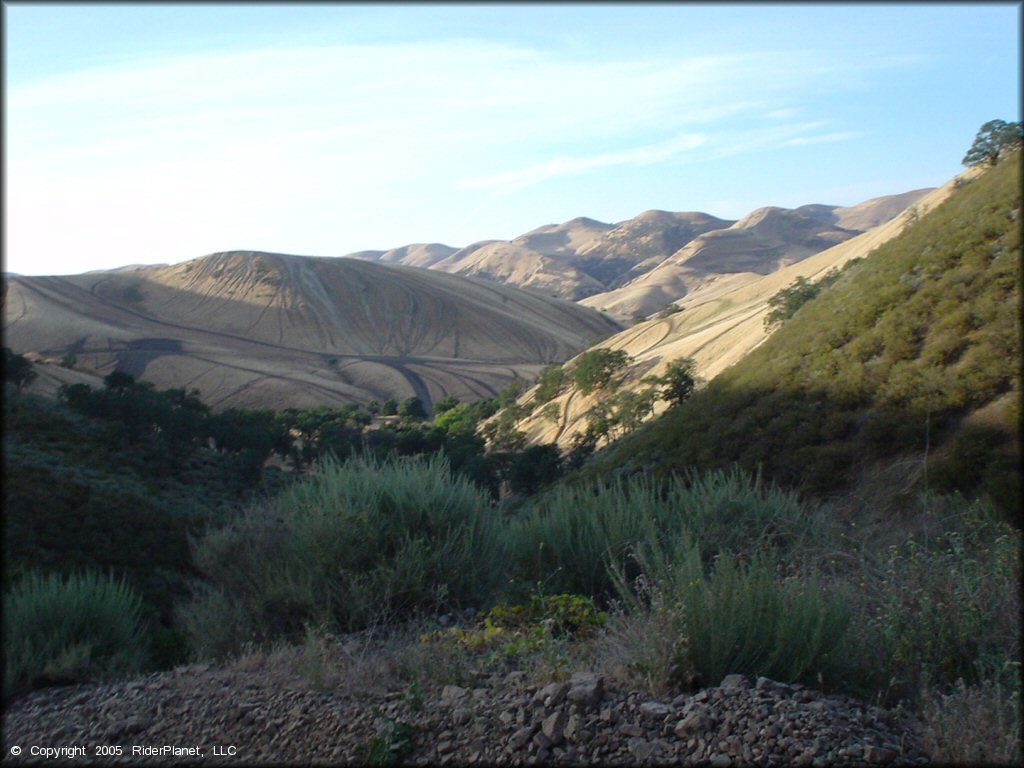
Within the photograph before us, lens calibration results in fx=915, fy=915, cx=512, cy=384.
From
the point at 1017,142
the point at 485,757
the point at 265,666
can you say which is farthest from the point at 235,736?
the point at 1017,142

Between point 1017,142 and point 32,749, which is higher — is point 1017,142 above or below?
above

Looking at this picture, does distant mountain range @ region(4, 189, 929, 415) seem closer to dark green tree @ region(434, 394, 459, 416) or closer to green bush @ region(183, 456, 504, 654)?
dark green tree @ region(434, 394, 459, 416)

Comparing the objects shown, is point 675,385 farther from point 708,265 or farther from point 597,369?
point 708,265

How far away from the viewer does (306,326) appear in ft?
365

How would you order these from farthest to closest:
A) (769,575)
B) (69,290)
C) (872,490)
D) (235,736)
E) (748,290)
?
1. (69,290)
2. (748,290)
3. (872,490)
4. (769,575)
5. (235,736)

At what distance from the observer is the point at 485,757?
4797 mm

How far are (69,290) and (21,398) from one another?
8410 cm

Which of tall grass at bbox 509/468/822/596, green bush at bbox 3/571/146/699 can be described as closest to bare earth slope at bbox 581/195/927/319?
tall grass at bbox 509/468/822/596

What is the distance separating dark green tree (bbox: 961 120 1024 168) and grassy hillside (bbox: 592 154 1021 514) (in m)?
1.30

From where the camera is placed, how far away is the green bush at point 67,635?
7230mm

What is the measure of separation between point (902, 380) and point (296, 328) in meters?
100

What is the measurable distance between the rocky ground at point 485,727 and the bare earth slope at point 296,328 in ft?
220

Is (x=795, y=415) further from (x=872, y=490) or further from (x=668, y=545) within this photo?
(x=668, y=545)

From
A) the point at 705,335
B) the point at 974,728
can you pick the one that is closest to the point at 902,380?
the point at 974,728
